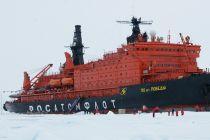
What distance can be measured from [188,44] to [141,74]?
6.70 m

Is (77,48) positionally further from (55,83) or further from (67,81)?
(67,81)

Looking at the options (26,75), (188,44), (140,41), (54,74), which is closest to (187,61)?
(188,44)

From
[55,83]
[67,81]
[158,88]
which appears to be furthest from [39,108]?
[158,88]

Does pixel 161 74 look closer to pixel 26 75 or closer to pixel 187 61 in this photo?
pixel 187 61

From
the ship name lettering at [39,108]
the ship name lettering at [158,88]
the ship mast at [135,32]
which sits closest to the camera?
the ship name lettering at [158,88]

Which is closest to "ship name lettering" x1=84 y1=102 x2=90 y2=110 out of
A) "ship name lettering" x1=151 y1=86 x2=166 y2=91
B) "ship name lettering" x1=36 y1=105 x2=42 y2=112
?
"ship name lettering" x1=36 y1=105 x2=42 y2=112

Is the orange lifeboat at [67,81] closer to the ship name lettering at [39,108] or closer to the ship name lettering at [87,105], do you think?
the ship name lettering at [87,105]

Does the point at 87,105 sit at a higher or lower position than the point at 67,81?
lower

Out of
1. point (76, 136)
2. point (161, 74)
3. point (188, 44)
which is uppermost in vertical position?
point (188, 44)

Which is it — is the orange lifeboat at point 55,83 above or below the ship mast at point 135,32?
below

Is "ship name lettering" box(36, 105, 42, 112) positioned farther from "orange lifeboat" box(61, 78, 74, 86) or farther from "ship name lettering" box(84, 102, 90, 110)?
"ship name lettering" box(84, 102, 90, 110)

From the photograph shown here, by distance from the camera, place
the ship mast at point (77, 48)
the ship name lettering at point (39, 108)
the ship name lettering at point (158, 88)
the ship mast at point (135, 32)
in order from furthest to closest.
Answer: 1. the ship mast at point (77, 48)
2. the ship name lettering at point (39, 108)
3. the ship mast at point (135, 32)
4. the ship name lettering at point (158, 88)

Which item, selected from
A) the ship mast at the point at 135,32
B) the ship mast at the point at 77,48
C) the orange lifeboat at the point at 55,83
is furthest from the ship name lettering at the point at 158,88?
the ship mast at the point at 77,48

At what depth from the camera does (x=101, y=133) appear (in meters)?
16.3
